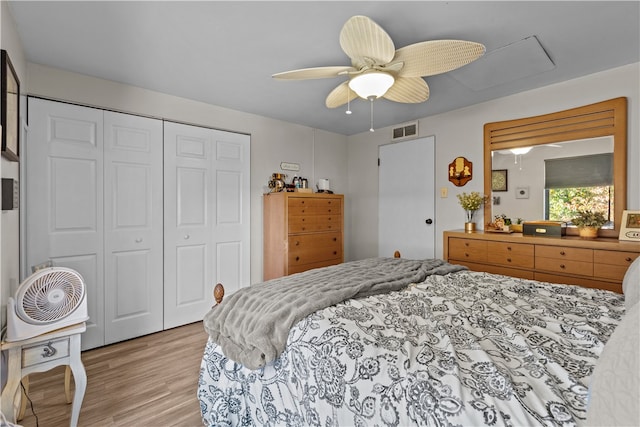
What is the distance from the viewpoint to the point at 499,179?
3236 millimetres

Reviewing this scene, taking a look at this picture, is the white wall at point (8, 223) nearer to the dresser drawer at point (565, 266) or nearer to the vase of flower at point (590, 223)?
the dresser drawer at point (565, 266)

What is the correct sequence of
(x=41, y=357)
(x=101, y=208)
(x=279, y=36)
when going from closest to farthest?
1. (x=41, y=357)
2. (x=279, y=36)
3. (x=101, y=208)

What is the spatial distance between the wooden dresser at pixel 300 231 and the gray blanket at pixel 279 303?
4.85ft

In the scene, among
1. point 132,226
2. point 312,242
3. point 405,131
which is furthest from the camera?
point 405,131

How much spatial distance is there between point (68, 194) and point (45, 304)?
1.43 m

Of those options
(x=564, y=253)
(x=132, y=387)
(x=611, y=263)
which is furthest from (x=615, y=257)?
(x=132, y=387)

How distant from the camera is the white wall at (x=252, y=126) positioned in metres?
2.53

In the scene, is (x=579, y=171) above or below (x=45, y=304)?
above

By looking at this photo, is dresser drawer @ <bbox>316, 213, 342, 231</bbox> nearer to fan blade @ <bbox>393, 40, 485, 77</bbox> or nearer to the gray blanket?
the gray blanket

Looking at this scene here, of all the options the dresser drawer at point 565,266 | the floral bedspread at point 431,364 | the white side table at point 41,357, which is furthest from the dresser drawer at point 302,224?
the dresser drawer at point 565,266

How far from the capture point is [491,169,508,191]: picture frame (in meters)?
3.20

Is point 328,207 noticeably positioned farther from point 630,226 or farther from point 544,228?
point 630,226

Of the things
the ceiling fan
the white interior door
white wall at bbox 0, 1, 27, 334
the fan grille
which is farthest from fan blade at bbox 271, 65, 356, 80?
the white interior door

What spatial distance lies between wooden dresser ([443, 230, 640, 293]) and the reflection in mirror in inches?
13.8
